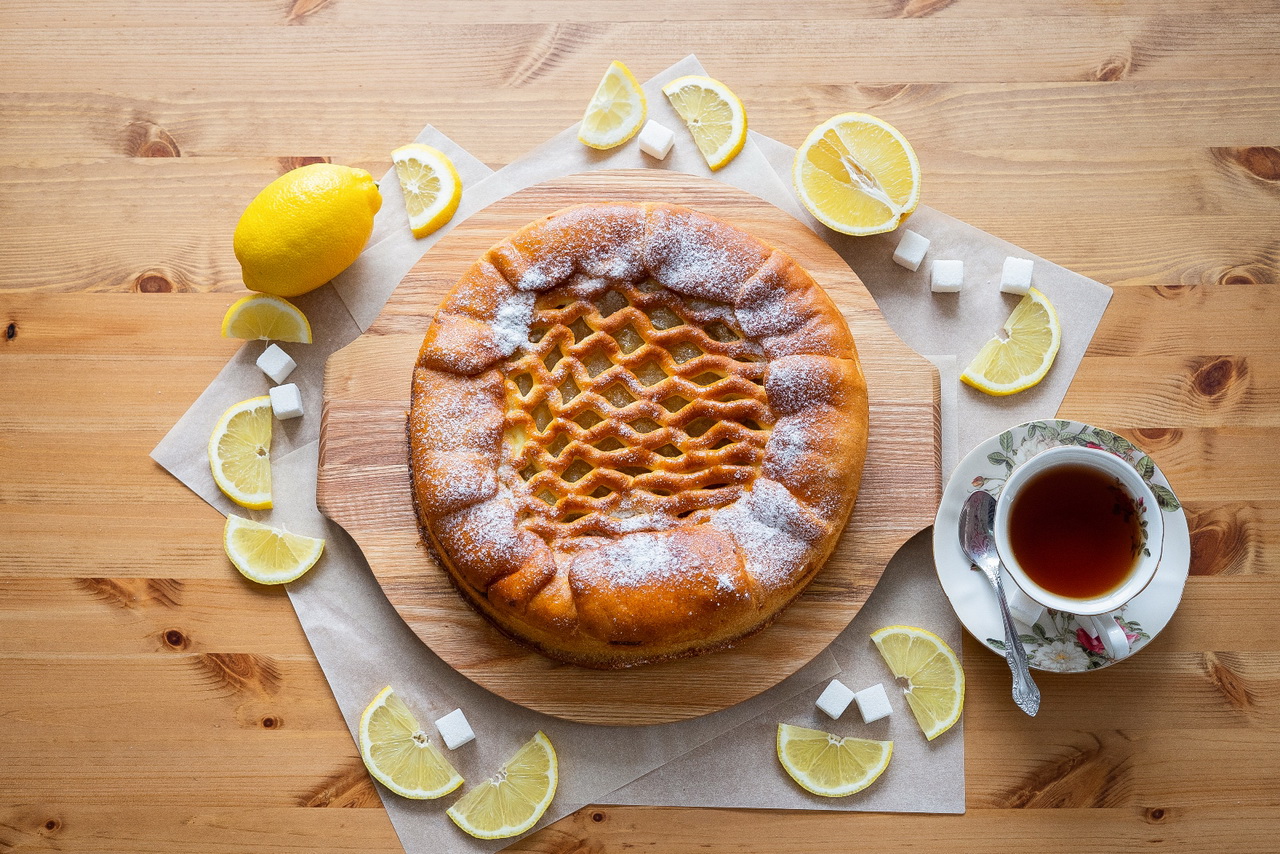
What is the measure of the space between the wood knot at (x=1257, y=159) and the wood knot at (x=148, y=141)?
96.0 inches

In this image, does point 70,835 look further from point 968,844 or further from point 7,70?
point 968,844

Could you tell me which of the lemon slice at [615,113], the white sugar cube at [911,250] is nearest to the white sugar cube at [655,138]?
the lemon slice at [615,113]

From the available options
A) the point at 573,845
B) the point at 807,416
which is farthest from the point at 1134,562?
the point at 573,845

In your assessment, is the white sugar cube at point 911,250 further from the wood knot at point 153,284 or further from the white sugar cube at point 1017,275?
the wood knot at point 153,284

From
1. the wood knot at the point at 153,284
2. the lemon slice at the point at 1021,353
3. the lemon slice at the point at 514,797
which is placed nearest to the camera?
the lemon slice at the point at 514,797

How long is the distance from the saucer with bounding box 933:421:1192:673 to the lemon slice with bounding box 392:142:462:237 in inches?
49.6

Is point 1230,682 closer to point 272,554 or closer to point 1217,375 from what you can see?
point 1217,375

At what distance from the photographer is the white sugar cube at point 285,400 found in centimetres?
217

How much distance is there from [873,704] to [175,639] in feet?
5.02

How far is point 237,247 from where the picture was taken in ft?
6.89

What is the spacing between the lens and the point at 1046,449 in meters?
2.02

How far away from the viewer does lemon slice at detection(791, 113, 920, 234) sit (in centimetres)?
212

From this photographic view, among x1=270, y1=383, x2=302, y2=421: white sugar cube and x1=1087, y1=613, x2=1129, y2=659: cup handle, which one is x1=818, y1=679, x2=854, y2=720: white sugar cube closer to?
x1=1087, y1=613, x2=1129, y2=659: cup handle

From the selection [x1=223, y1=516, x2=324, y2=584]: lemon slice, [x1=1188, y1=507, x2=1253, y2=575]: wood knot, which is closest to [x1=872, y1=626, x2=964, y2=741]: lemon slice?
[x1=1188, y1=507, x2=1253, y2=575]: wood knot
